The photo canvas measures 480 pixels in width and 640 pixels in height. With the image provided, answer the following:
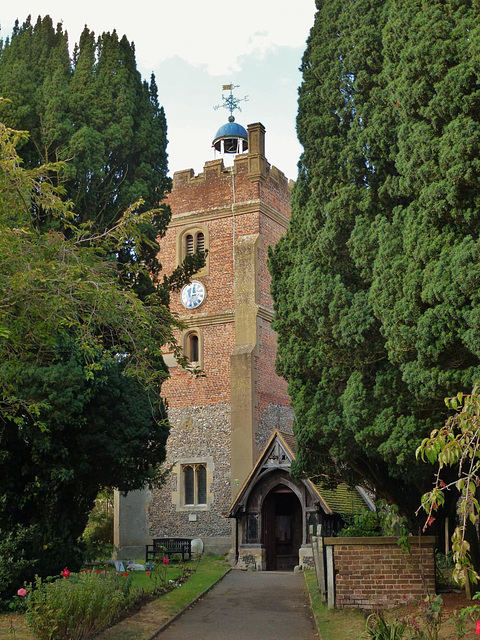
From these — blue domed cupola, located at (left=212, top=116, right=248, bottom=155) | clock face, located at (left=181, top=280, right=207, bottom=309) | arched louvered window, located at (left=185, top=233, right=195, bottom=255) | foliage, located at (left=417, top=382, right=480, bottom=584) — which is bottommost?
foliage, located at (left=417, top=382, right=480, bottom=584)

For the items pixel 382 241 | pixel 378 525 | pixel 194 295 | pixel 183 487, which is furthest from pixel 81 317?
pixel 194 295

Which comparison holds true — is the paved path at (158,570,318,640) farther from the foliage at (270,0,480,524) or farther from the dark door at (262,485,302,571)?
the dark door at (262,485,302,571)

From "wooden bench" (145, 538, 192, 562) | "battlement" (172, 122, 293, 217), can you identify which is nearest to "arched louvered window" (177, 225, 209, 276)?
"battlement" (172, 122, 293, 217)

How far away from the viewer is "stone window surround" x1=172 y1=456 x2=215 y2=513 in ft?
90.7

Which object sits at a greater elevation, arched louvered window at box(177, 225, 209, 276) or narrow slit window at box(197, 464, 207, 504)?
arched louvered window at box(177, 225, 209, 276)

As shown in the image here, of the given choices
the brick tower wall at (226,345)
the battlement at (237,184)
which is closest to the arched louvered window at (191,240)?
the brick tower wall at (226,345)

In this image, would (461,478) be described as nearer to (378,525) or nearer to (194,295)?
(378,525)

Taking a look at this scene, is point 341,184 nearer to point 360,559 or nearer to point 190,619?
point 360,559

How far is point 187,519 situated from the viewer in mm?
27844

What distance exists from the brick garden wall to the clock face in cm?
1936

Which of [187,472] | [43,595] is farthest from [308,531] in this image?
[43,595]

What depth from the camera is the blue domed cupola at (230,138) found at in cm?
3362

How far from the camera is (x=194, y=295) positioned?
30.2 meters

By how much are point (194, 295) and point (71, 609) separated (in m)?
21.2
